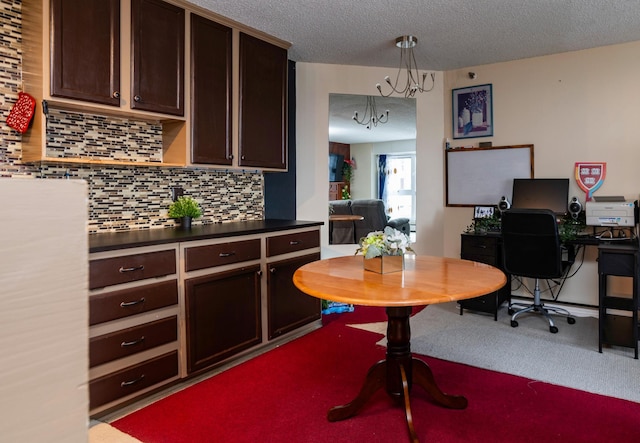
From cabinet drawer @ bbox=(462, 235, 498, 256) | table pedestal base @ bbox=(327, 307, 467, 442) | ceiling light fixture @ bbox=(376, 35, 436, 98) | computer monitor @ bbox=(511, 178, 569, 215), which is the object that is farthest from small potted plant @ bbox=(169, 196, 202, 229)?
computer monitor @ bbox=(511, 178, 569, 215)

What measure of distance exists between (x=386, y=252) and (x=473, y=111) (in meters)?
3.04

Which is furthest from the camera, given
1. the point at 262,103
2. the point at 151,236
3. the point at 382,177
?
the point at 382,177

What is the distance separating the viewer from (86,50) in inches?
94.7

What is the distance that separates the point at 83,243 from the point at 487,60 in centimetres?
472

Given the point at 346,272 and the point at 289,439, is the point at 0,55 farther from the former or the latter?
the point at 289,439

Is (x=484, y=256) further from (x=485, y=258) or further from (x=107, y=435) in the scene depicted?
(x=107, y=435)

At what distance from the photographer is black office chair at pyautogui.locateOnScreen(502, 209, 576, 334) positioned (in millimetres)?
3402

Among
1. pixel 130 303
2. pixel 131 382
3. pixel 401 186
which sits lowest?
pixel 131 382

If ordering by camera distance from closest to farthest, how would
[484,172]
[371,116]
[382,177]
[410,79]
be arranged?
[484,172], [410,79], [371,116], [382,177]

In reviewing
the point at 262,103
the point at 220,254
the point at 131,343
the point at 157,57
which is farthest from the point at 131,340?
the point at 262,103

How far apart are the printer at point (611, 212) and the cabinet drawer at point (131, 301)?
3.29m

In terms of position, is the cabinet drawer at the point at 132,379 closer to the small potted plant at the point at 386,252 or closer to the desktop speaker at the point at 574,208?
the small potted plant at the point at 386,252

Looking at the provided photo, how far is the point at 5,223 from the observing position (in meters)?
0.33

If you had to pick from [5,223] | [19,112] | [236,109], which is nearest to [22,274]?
[5,223]
